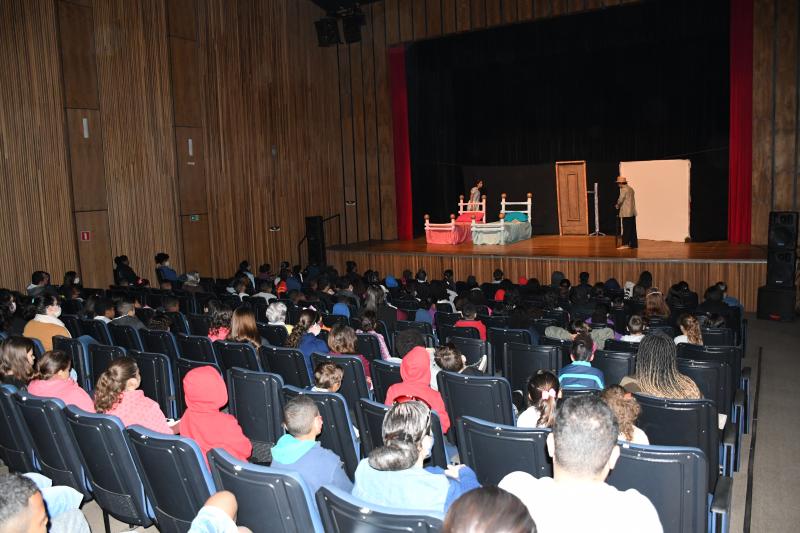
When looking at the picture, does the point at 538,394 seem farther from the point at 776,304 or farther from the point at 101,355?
the point at 776,304

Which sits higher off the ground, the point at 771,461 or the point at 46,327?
the point at 46,327

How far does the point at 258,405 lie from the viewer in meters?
4.43

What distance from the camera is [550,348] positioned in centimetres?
541

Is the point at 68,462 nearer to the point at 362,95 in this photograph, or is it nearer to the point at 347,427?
the point at 347,427

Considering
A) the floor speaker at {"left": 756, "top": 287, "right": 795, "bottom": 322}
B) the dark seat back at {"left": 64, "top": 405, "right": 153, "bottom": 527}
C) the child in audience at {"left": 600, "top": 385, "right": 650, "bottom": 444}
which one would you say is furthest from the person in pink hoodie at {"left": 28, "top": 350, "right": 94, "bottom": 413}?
the floor speaker at {"left": 756, "top": 287, "right": 795, "bottom": 322}

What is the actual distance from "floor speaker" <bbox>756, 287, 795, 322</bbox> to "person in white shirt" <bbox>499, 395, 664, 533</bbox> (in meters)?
9.63

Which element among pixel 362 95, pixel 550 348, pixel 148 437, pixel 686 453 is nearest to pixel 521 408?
pixel 550 348

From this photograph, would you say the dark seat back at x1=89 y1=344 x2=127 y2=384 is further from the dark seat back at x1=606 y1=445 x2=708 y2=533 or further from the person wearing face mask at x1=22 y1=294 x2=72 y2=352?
the dark seat back at x1=606 y1=445 x2=708 y2=533

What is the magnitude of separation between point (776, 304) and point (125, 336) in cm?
902

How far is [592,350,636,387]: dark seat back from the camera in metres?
5.05

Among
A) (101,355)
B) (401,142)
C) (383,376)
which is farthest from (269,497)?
(401,142)

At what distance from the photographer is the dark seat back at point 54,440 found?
12.0 ft

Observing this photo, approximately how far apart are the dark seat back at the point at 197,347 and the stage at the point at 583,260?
8208 mm

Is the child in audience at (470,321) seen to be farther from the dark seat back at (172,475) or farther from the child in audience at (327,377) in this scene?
the dark seat back at (172,475)
